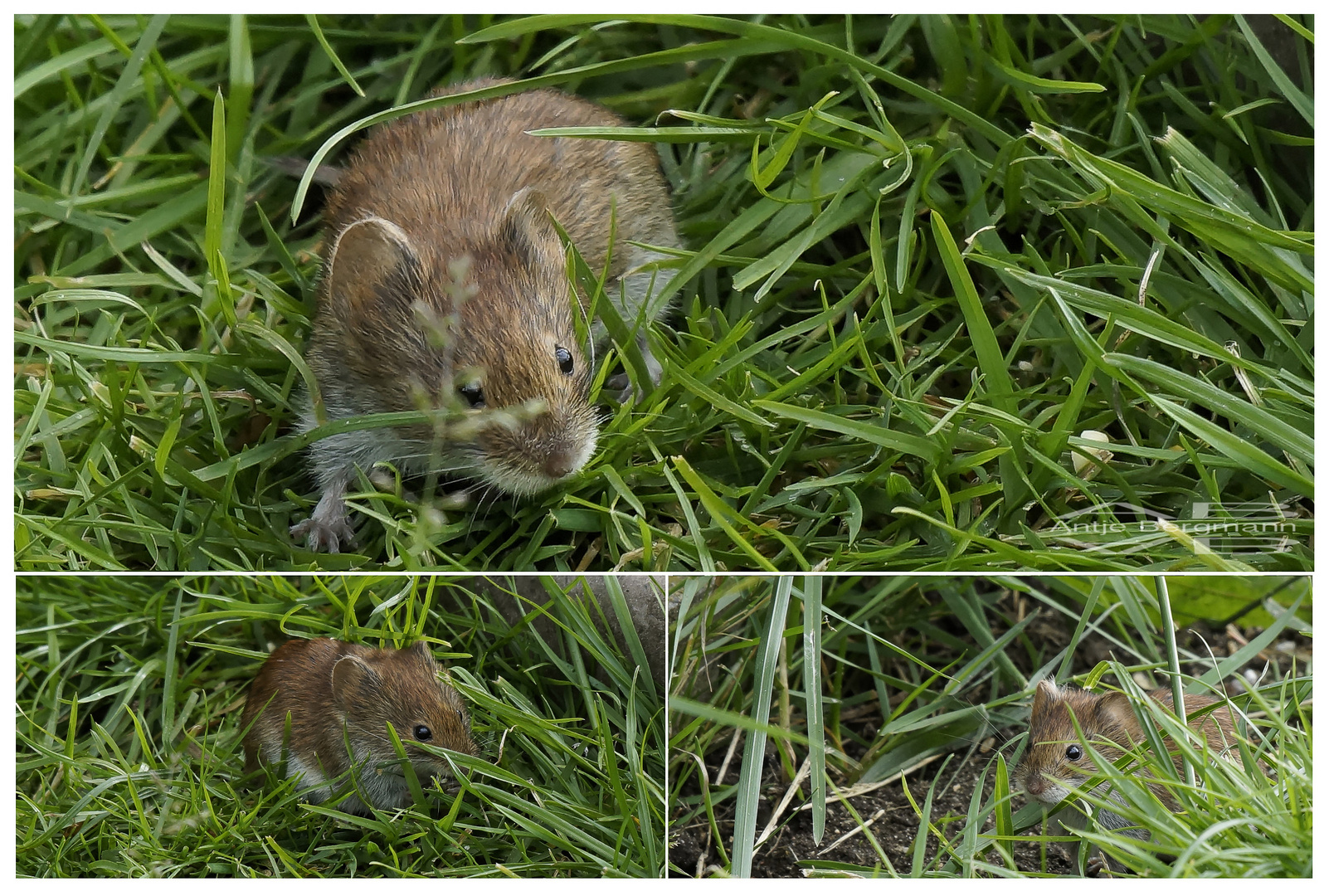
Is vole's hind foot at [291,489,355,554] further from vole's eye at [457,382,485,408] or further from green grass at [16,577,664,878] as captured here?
vole's eye at [457,382,485,408]

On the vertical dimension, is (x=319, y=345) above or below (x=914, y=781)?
above

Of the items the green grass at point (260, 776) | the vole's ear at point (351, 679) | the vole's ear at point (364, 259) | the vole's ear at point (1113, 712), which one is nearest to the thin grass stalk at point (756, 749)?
the green grass at point (260, 776)

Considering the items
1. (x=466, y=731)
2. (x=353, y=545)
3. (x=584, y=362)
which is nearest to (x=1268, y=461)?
(x=584, y=362)

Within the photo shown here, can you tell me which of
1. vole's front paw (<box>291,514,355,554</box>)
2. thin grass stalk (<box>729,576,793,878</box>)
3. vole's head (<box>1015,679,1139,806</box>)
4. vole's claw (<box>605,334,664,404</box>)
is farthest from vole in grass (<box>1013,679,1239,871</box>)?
vole's front paw (<box>291,514,355,554</box>)

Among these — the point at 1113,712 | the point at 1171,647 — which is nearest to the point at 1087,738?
the point at 1113,712

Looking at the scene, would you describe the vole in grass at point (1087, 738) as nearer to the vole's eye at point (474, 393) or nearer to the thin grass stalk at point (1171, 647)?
the thin grass stalk at point (1171, 647)

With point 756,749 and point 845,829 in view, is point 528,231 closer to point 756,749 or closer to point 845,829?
point 756,749

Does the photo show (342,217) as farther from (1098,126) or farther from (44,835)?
(1098,126)
